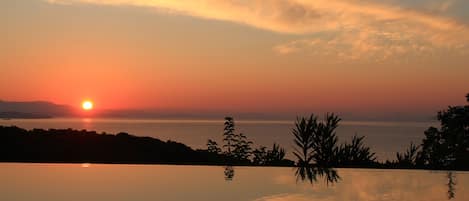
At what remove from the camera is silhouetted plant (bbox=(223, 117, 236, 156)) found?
15.5m

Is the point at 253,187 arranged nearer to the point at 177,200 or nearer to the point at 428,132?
the point at 177,200

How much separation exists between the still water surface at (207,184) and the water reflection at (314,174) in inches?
6.7

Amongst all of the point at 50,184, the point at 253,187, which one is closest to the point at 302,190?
the point at 253,187

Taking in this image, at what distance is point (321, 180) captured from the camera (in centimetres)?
1105

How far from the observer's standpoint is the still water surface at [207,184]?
869cm

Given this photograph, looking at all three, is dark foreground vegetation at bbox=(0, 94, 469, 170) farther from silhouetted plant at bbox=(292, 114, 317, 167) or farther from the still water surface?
the still water surface

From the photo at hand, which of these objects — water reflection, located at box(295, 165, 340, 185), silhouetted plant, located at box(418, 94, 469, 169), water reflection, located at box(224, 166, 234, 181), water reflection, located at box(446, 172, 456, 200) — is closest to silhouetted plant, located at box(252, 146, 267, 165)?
water reflection, located at box(295, 165, 340, 185)

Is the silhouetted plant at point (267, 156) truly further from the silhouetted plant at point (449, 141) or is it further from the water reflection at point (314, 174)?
the silhouetted plant at point (449, 141)

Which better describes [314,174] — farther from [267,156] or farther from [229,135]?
[229,135]

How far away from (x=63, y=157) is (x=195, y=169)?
11.6 ft

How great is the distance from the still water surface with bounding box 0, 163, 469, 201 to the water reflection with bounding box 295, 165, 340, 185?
170mm

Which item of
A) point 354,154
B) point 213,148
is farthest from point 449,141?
point 213,148

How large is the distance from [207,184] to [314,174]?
3.07 m

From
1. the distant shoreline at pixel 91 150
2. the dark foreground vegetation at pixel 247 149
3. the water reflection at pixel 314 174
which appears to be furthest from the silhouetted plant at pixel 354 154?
the water reflection at pixel 314 174
